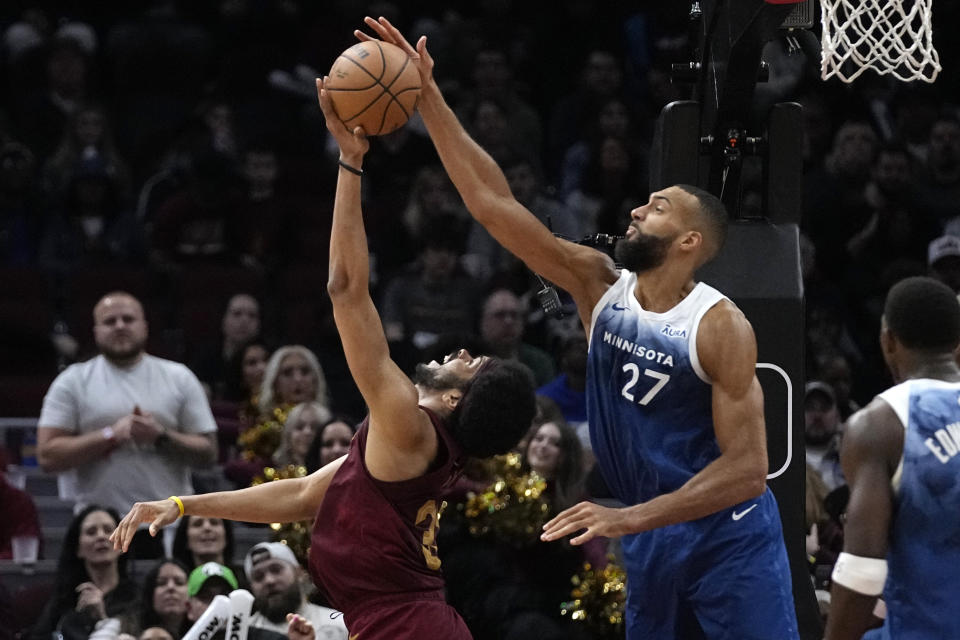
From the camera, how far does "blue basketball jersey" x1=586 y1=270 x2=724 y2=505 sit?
5.04 metres

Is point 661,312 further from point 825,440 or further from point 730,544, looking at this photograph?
point 825,440

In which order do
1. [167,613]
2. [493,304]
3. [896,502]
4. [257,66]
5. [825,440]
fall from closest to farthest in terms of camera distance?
1. [896,502]
2. [167,613]
3. [825,440]
4. [493,304]
5. [257,66]

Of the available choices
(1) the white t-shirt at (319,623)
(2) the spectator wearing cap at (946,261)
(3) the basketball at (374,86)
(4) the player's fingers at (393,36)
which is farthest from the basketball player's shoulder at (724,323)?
(2) the spectator wearing cap at (946,261)

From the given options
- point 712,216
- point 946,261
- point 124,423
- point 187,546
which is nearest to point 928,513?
point 712,216

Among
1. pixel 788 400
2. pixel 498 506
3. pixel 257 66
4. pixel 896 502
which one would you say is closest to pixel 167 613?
pixel 498 506

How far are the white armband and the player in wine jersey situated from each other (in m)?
1.09

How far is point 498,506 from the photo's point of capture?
7605 mm

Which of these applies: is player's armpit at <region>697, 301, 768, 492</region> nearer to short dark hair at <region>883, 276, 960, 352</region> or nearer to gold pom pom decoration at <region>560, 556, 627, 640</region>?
short dark hair at <region>883, 276, 960, 352</region>

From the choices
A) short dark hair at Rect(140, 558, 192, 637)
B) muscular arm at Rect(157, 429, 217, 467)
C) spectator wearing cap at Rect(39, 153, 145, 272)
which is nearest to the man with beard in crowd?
muscular arm at Rect(157, 429, 217, 467)

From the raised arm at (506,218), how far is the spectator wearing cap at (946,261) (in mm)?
5297

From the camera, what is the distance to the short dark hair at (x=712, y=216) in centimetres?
523

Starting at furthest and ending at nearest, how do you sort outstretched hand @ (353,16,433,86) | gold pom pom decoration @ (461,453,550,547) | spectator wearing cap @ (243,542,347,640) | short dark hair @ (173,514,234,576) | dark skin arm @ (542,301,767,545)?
short dark hair @ (173,514,234,576)
gold pom pom decoration @ (461,453,550,547)
spectator wearing cap @ (243,542,347,640)
outstretched hand @ (353,16,433,86)
dark skin arm @ (542,301,767,545)

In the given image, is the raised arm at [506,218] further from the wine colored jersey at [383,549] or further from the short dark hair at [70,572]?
the short dark hair at [70,572]

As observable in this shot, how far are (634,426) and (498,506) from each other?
256cm
